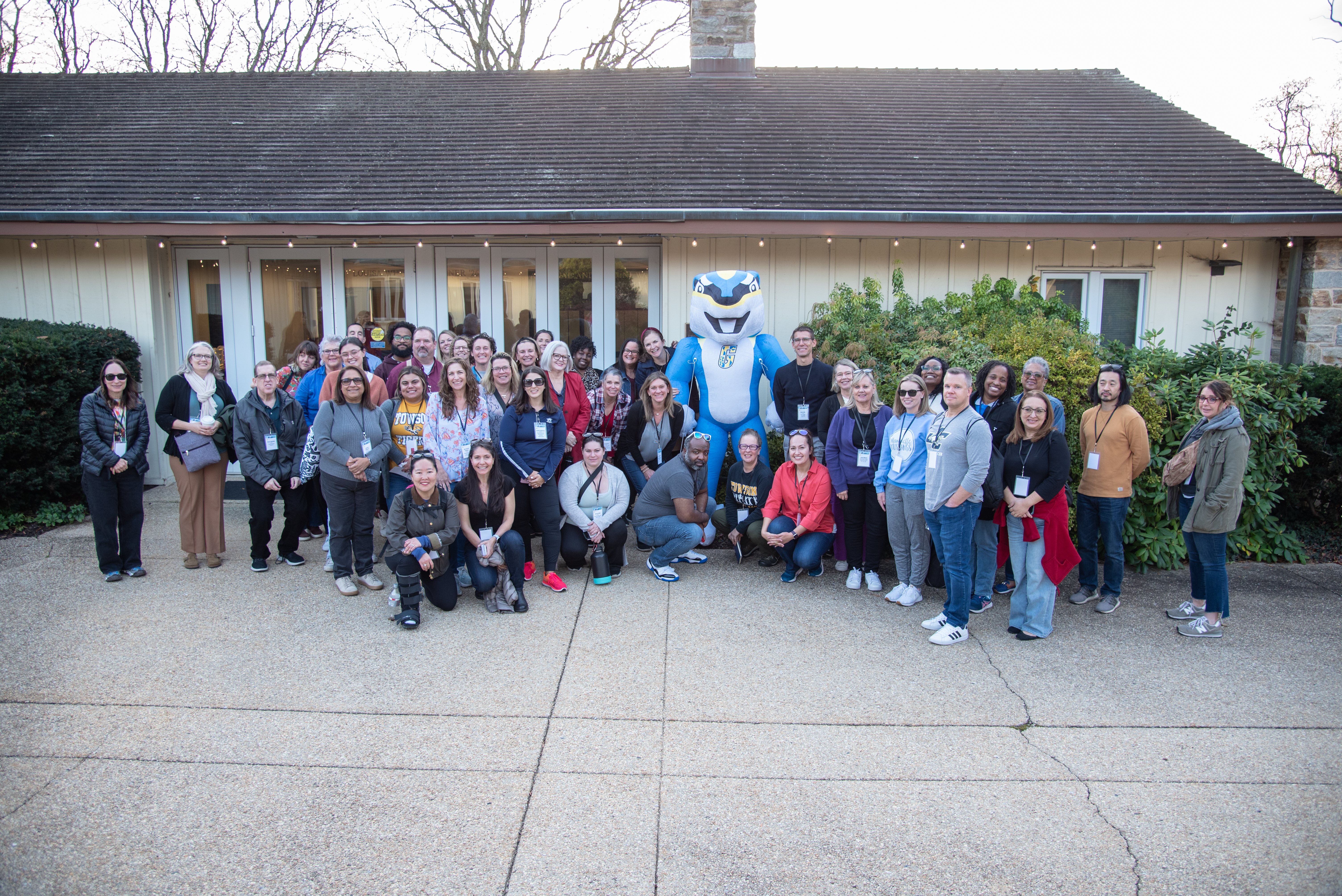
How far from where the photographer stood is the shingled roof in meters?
8.42

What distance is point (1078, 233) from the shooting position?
810 centimetres

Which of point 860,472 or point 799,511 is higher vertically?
point 860,472

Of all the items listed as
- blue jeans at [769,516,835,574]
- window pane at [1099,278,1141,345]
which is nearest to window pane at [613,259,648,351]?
blue jeans at [769,516,835,574]

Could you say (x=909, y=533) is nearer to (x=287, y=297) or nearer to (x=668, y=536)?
(x=668, y=536)

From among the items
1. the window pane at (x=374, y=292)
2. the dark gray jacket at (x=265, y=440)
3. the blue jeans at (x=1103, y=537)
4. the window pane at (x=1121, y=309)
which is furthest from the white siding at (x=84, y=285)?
the window pane at (x=1121, y=309)

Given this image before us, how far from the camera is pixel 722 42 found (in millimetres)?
11555

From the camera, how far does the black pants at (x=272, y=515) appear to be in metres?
5.94

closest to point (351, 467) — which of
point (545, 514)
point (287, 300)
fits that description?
point (545, 514)

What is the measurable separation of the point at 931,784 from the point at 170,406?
5.66 meters

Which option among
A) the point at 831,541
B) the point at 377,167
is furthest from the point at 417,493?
the point at 377,167

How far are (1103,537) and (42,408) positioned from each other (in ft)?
29.0

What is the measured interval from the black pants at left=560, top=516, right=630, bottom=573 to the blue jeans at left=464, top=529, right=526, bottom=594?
493 mm

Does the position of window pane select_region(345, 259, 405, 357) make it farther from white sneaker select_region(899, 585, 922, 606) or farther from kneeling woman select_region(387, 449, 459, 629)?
white sneaker select_region(899, 585, 922, 606)

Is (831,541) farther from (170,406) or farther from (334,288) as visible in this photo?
(334,288)
